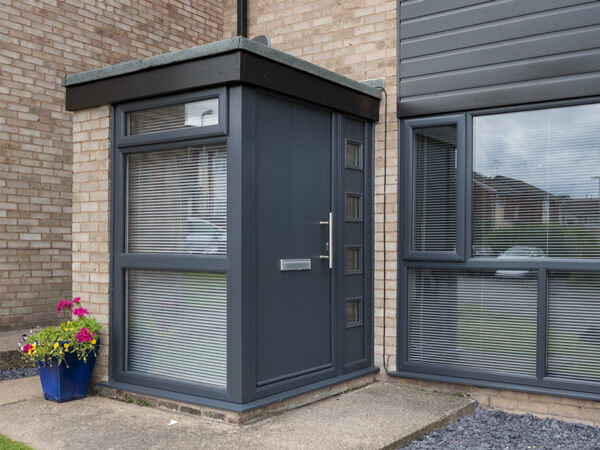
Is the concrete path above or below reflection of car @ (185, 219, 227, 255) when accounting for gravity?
below

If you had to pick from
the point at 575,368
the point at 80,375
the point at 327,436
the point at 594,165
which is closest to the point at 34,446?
the point at 80,375

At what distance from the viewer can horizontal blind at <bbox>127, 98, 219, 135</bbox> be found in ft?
13.4

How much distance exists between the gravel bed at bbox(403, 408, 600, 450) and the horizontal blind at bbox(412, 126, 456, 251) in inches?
50.2

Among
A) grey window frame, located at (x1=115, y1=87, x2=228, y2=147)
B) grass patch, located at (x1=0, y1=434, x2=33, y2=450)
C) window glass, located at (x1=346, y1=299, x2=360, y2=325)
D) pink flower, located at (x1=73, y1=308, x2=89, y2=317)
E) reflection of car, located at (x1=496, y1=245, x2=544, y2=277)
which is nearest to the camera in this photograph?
grass patch, located at (x1=0, y1=434, x2=33, y2=450)

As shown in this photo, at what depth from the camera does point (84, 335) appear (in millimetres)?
4352

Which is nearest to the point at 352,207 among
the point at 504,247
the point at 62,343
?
the point at 504,247

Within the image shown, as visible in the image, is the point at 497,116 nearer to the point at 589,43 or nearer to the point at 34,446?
the point at 589,43

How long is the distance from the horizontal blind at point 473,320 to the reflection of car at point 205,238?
170 cm

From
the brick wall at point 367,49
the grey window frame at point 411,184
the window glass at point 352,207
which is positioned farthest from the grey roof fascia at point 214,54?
the window glass at point 352,207

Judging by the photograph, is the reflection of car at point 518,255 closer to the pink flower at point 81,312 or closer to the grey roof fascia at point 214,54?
the grey roof fascia at point 214,54

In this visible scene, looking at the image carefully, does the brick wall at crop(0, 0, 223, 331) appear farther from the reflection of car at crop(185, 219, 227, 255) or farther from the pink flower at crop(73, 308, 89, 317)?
the reflection of car at crop(185, 219, 227, 255)

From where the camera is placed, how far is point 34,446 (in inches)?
138

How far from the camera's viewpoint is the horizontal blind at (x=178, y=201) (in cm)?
411

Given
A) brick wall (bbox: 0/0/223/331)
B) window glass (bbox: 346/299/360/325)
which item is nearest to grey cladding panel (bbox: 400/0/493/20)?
window glass (bbox: 346/299/360/325)
